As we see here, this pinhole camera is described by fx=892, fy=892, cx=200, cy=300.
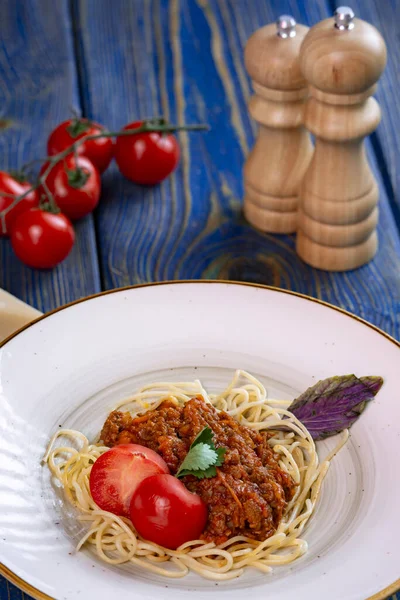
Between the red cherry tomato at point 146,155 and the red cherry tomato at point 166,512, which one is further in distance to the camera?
the red cherry tomato at point 146,155

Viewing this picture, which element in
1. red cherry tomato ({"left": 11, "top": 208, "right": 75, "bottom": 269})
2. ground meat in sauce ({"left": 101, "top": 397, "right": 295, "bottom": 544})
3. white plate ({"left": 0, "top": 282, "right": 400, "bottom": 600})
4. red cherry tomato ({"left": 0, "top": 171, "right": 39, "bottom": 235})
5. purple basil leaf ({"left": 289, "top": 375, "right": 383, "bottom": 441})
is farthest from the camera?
red cherry tomato ({"left": 0, "top": 171, "right": 39, "bottom": 235})

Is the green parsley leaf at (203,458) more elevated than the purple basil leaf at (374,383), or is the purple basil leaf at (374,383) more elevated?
the green parsley leaf at (203,458)

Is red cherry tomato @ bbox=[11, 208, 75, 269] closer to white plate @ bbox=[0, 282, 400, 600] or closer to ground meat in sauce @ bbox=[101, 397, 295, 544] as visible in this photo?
white plate @ bbox=[0, 282, 400, 600]

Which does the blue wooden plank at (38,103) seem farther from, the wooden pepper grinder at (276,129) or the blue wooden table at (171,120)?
the wooden pepper grinder at (276,129)

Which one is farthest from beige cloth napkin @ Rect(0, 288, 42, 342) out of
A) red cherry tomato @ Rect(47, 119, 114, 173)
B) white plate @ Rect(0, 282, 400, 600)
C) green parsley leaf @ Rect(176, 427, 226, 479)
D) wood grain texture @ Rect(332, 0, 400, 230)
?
wood grain texture @ Rect(332, 0, 400, 230)

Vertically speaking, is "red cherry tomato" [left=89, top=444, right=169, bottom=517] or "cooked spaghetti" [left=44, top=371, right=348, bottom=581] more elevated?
"red cherry tomato" [left=89, top=444, right=169, bottom=517]

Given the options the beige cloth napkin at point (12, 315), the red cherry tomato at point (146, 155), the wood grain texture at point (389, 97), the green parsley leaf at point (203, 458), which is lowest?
the wood grain texture at point (389, 97)

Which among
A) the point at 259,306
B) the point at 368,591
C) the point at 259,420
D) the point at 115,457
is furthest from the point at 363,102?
the point at 368,591

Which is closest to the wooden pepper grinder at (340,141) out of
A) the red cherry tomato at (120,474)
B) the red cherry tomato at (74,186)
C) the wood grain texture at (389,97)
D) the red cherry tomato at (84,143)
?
the wood grain texture at (389,97)
